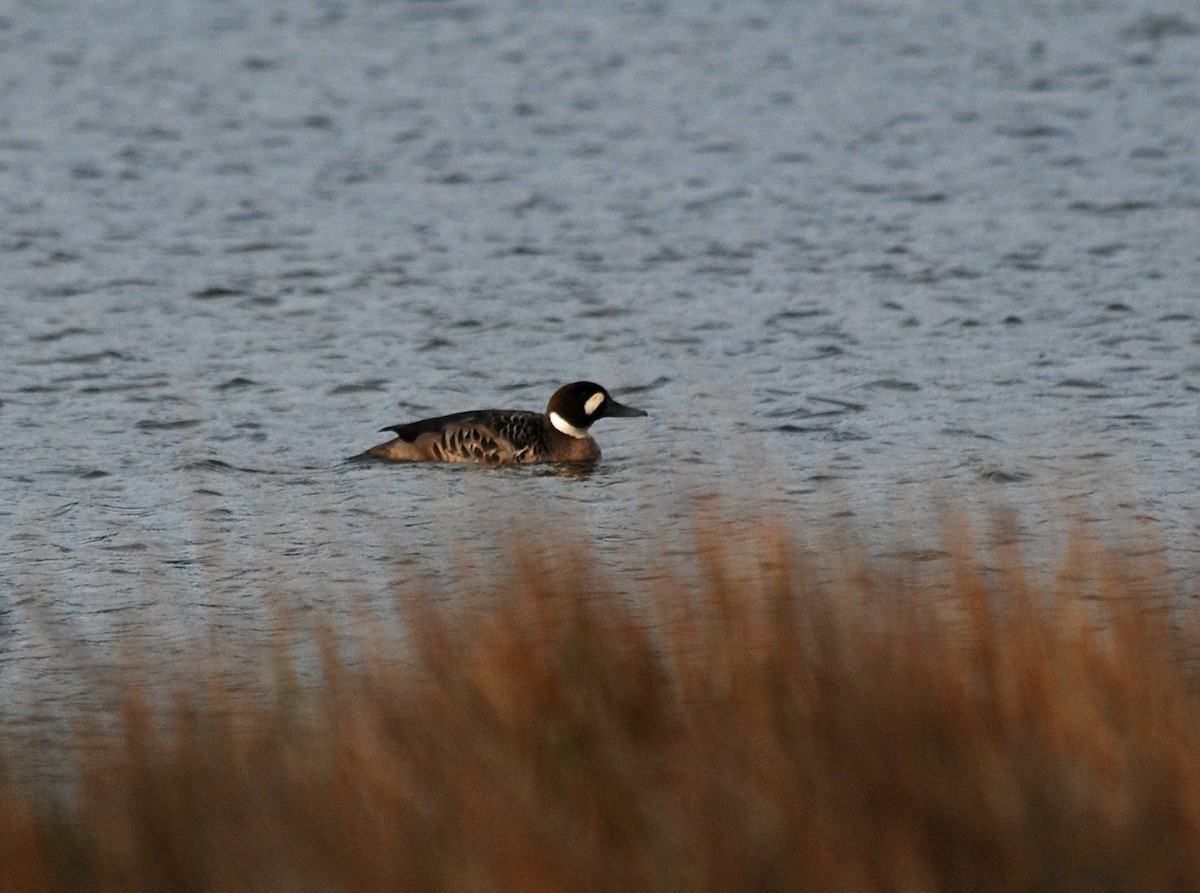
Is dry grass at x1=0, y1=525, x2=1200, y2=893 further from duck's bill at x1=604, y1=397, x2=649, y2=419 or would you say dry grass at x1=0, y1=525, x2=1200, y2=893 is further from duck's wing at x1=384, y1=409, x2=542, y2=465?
duck's bill at x1=604, y1=397, x2=649, y2=419

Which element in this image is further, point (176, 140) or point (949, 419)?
point (176, 140)

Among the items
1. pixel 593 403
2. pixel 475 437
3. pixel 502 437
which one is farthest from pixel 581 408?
pixel 475 437

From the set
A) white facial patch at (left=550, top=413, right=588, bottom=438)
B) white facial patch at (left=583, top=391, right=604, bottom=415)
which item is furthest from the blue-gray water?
white facial patch at (left=583, top=391, right=604, bottom=415)

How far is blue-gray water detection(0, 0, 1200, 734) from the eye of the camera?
11680 mm

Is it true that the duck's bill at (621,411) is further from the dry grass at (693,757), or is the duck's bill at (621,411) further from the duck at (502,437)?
the dry grass at (693,757)

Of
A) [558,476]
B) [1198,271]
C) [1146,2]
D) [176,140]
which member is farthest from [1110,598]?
[1146,2]

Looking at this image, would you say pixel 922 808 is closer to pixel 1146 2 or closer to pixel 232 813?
pixel 232 813

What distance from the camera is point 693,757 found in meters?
6.35

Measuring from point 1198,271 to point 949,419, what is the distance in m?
5.16

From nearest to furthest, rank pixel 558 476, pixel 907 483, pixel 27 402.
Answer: pixel 907 483
pixel 558 476
pixel 27 402

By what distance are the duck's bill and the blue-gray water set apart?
0.62 ft

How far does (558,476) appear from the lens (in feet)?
43.5

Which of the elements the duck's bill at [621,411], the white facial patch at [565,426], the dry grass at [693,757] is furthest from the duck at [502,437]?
the dry grass at [693,757]

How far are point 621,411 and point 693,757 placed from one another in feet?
25.8
